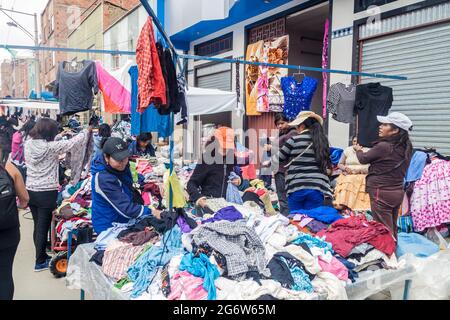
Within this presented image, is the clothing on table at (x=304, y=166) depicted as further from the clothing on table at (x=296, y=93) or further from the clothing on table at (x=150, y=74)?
the clothing on table at (x=296, y=93)

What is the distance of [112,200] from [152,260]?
2.83ft

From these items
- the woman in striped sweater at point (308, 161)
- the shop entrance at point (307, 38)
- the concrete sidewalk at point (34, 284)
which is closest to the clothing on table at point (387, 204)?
the woman in striped sweater at point (308, 161)

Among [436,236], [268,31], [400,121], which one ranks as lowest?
[436,236]

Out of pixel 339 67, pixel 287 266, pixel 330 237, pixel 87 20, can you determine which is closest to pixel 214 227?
pixel 287 266

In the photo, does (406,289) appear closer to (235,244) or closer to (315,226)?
(315,226)

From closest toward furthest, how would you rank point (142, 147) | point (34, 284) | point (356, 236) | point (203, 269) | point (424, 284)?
point (203, 269) < point (356, 236) < point (424, 284) < point (34, 284) < point (142, 147)

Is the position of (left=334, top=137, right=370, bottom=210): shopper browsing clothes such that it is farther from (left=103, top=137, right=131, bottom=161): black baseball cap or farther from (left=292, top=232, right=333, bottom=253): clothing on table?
(left=103, top=137, right=131, bottom=161): black baseball cap

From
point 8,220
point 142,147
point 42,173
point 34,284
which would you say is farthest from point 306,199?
point 142,147

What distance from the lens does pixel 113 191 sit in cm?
313

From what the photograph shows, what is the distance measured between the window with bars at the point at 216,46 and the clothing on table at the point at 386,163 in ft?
25.2

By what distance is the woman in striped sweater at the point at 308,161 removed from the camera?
12.4 feet

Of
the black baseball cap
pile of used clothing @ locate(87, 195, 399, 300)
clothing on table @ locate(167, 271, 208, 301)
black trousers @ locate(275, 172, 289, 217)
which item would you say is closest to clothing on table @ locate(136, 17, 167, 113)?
the black baseball cap
